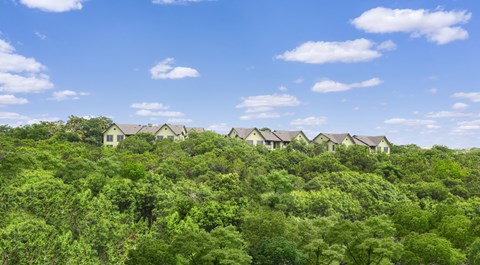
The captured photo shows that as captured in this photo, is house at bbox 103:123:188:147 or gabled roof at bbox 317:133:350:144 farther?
gabled roof at bbox 317:133:350:144

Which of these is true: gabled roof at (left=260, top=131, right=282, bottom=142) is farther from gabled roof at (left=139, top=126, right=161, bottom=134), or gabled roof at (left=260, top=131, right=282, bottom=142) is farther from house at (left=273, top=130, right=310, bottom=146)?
gabled roof at (left=139, top=126, right=161, bottom=134)

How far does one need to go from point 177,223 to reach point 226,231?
8.00 metres

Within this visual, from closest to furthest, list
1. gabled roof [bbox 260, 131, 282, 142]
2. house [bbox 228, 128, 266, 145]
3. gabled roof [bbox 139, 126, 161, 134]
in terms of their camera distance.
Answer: gabled roof [bbox 139, 126, 161, 134], house [bbox 228, 128, 266, 145], gabled roof [bbox 260, 131, 282, 142]

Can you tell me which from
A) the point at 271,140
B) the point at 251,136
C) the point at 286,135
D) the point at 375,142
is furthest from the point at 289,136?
the point at 375,142

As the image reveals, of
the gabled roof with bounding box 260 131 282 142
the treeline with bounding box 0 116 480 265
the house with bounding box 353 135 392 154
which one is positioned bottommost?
the treeline with bounding box 0 116 480 265

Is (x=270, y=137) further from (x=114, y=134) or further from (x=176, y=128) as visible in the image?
(x=114, y=134)

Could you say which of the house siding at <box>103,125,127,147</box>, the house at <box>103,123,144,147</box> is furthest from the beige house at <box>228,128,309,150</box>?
the house siding at <box>103,125,127,147</box>

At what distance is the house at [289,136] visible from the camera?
2879 inches

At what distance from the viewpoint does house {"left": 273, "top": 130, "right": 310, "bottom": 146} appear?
73.1m

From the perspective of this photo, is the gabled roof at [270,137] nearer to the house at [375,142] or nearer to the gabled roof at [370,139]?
the house at [375,142]

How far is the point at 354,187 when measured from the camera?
1511 inches

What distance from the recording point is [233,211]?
29.7 metres

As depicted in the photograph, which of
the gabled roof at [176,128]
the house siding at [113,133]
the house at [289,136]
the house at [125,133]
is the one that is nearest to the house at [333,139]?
the house at [289,136]

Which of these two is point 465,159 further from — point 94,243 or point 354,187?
point 94,243
